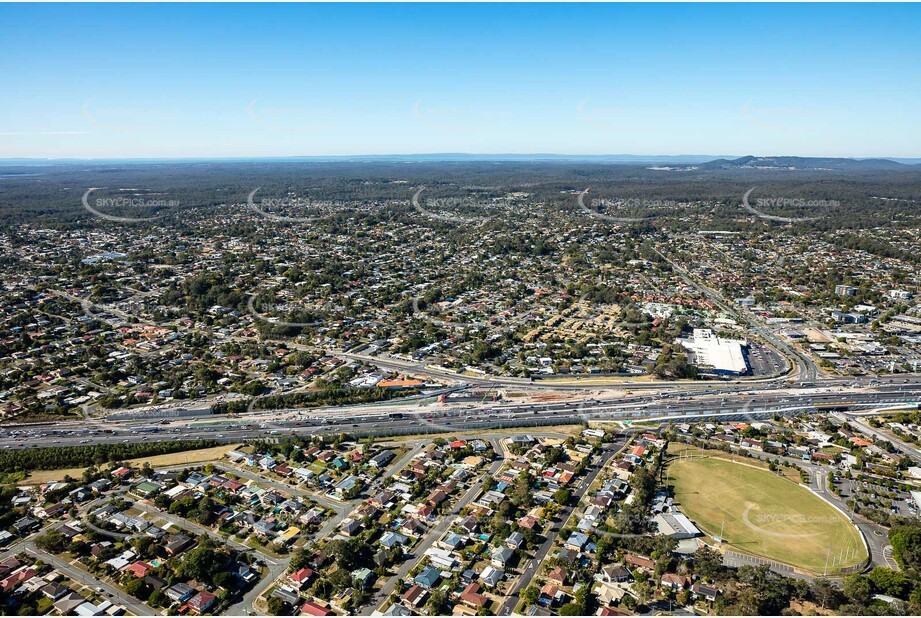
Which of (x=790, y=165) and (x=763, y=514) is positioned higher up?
(x=790, y=165)

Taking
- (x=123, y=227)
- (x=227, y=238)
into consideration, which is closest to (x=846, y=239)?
(x=227, y=238)

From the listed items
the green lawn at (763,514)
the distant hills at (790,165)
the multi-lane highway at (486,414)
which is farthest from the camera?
the distant hills at (790,165)

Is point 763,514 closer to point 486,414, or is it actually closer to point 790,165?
point 486,414

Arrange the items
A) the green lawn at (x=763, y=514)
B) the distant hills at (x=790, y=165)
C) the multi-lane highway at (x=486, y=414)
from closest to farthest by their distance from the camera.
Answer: the green lawn at (x=763, y=514), the multi-lane highway at (x=486, y=414), the distant hills at (x=790, y=165)

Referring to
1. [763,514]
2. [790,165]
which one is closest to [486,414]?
[763,514]

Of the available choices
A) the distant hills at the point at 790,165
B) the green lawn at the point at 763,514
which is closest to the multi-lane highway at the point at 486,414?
the green lawn at the point at 763,514

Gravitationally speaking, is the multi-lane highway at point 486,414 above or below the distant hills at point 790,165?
below

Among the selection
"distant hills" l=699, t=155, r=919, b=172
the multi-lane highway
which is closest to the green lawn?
the multi-lane highway

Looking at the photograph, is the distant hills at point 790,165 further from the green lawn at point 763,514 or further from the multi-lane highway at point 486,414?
the green lawn at point 763,514

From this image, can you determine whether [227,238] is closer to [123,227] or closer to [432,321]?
[123,227]
